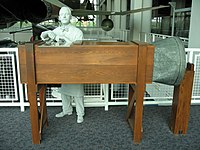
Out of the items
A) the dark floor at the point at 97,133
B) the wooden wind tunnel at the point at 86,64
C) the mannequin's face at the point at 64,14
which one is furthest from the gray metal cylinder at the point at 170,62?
the mannequin's face at the point at 64,14

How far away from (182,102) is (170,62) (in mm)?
538

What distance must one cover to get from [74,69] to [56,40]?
46 cm

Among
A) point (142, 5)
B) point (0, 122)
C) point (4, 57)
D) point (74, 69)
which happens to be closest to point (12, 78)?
point (4, 57)

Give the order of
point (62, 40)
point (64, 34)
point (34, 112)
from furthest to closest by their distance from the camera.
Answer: point (64, 34) < point (62, 40) < point (34, 112)

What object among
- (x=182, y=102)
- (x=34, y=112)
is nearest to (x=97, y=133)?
(x=34, y=112)

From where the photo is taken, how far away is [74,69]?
2107mm

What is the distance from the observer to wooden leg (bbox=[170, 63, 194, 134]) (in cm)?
235

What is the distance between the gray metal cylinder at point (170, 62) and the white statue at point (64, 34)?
923 mm

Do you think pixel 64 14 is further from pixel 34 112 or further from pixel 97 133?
pixel 97 133

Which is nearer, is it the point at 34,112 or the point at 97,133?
the point at 34,112

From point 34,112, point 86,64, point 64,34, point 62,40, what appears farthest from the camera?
point 64,34

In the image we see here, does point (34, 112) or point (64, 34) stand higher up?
point (64, 34)

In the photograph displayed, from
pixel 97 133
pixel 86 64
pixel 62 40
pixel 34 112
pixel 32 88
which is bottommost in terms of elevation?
pixel 97 133

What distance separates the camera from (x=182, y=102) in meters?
2.40
